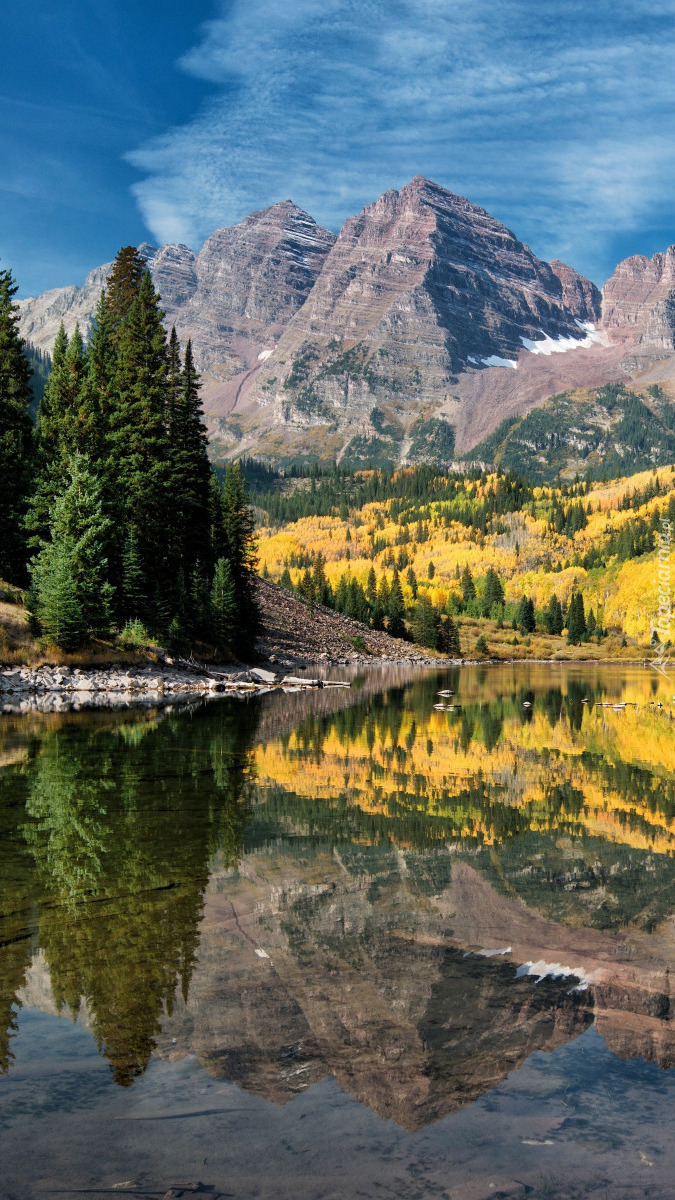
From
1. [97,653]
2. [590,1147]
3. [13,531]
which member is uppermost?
[13,531]

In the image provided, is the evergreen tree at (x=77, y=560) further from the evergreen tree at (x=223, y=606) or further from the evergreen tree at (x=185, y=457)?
the evergreen tree at (x=223, y=606)

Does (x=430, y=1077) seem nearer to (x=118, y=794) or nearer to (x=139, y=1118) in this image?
(x=139, y=1118)

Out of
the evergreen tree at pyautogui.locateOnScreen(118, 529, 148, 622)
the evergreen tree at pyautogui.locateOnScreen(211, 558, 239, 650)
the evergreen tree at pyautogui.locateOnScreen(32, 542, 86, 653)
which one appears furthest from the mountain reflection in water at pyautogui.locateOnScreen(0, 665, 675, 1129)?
the evergreen tree at pyautogui.locateOnScreen(211, 558, 239, 650)

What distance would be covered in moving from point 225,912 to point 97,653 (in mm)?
47803

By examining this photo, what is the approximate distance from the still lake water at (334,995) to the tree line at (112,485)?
35.4 metres

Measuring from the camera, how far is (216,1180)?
6.83 m

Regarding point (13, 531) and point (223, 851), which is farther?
point (13, 531)

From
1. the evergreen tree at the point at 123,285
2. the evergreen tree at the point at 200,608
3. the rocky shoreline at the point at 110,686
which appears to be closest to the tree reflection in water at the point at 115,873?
the rocky shoreline at the point at 110,686

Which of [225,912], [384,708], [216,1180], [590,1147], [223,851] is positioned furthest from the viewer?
[384,708]

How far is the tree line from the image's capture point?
189ft

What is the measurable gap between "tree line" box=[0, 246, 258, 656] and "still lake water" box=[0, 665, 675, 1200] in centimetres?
3541

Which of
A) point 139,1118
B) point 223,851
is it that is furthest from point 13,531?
point 139,1118

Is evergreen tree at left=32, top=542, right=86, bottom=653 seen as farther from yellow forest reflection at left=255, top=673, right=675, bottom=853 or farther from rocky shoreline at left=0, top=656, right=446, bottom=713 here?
yellow forest reflection at left=255, top=673, right=675, bottom=853

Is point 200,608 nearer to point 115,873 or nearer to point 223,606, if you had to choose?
point 223,606
